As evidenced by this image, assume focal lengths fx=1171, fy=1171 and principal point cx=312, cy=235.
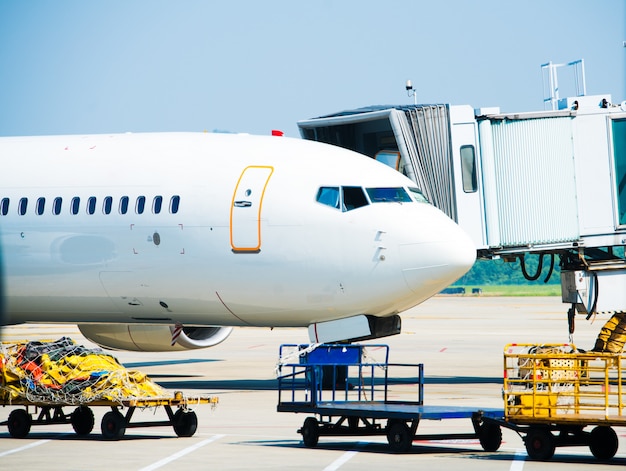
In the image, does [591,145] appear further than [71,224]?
Yes

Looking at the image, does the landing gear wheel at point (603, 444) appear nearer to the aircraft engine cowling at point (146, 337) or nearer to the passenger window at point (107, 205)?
the passenger window at point (107, 205)

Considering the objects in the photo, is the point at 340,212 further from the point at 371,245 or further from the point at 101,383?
the point at 101,383

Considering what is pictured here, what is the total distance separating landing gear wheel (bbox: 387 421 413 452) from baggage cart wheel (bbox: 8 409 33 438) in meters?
5.70

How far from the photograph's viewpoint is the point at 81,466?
14586 mm

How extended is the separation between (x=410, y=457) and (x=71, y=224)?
11.0 metres

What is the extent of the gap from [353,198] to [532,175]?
200 inches

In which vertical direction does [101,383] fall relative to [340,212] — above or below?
below

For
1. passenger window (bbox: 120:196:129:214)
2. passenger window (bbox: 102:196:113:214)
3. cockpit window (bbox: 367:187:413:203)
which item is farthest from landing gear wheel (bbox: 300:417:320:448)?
passenger window (bbox: 102:196:113:214)

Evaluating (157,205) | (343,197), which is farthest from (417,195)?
(157,205)

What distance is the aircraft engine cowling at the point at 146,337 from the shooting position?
26469 millimetres

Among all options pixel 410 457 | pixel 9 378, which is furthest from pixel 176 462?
pixel 9 378

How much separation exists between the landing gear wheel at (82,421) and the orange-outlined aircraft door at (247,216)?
5405mm

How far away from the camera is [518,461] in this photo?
14883mm

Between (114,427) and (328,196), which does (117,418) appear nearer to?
(114,427)
